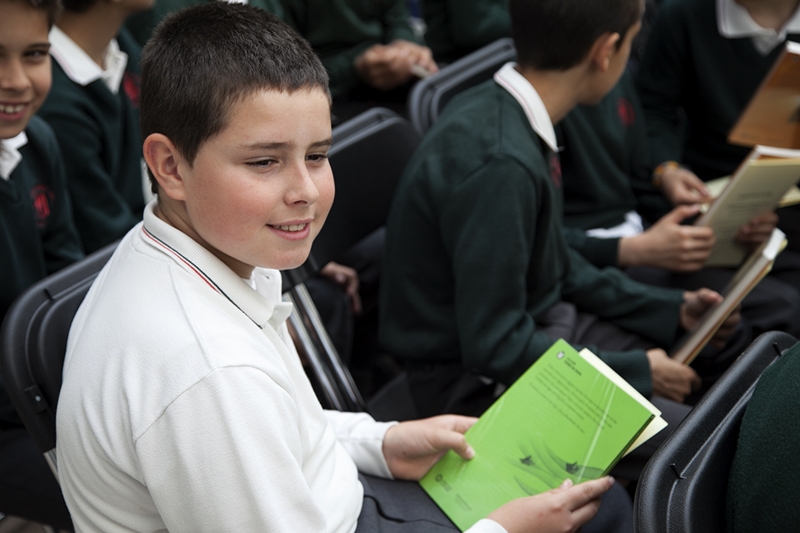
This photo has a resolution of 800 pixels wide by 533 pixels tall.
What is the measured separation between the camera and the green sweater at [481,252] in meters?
1.19

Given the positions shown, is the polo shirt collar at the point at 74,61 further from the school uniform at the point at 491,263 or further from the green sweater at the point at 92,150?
the school uniform at the point at 491,263

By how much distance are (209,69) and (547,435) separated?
0.64 metres

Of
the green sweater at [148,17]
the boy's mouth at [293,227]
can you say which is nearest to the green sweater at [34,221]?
the green sweater at [148,17]

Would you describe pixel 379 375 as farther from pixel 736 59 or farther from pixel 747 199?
pixel 736 59

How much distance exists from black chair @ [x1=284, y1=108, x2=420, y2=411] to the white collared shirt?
3.70ft

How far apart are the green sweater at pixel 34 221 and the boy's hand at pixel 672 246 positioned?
1.23 m

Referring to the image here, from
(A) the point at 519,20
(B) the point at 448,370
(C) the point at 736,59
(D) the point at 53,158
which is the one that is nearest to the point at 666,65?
(C) the point at 736,59

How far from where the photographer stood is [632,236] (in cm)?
173

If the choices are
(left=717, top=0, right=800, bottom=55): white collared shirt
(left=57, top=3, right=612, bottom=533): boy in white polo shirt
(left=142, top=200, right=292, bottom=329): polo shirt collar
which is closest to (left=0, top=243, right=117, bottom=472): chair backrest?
(left=57, top=3, right=612, bottom=533): boy in white polo shirt

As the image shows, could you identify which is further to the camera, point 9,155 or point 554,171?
point 554,171

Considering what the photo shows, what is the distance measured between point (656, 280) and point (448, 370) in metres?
0.67

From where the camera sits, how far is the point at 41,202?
55.4 inches

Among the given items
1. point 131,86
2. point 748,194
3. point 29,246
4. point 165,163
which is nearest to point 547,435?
point 165,163

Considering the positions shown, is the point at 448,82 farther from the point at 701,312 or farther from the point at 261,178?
the point at 261,178
